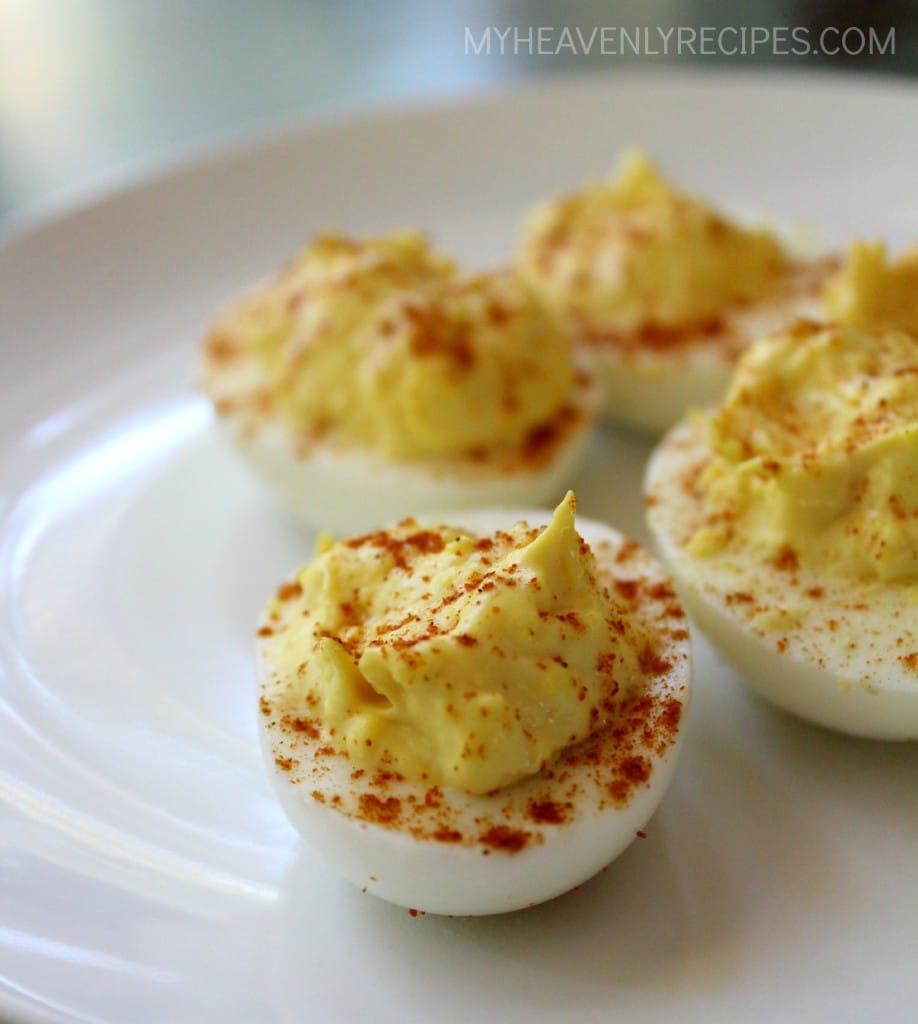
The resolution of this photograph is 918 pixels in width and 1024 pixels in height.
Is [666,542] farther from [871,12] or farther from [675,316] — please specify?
[871,12]

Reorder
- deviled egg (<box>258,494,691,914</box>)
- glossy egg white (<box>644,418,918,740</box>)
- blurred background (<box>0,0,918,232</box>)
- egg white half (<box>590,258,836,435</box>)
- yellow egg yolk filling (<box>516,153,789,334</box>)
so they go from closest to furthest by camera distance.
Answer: deviled egg (<box>258,494,691,914</box>) < glossy egg white (<box>644,418,918,740</box>) < egg white half (<box>590,258,836,435</box>) < yellow egg yolk filling (<box>516,153,789,334</box>) < blurred background (<box>0,0,918,232</box>)

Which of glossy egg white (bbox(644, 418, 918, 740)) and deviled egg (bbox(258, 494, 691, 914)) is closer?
deviled egg (bbox(258, 494, 691, 914))

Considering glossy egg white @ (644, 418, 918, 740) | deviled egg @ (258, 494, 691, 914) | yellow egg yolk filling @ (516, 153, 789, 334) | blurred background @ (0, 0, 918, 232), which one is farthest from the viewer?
blurred background @ (0, 0, 918, 232)

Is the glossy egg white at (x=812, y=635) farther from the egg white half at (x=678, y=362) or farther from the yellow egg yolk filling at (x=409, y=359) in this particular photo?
the egg white half at (x=678, y=362)

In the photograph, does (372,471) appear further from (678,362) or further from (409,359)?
(678,362)

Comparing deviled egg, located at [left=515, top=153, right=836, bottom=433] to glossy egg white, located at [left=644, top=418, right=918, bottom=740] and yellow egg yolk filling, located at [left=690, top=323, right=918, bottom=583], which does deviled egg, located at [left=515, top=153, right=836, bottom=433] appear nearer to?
yellow egg yolk filling, located at [left=690, top=323, right=918, bottom=583]

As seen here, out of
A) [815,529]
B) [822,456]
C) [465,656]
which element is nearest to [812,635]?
[815,529]

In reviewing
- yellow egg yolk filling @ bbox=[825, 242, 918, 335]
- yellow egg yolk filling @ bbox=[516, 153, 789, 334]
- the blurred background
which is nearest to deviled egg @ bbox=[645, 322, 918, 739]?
yellow egg yolk filling @ bbox=[825, 242, 918, 335]
